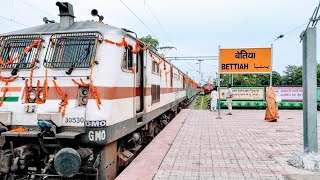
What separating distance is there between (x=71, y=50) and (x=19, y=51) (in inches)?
41.2

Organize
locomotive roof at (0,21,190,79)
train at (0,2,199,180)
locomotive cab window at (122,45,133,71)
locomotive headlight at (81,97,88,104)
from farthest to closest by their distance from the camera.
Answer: locomotive cab window at (122,45,133,71)
locomotive roof at (0,21,190,79)
locomotive headlight at (81,97,88,104)
train at (0,2,199,180)

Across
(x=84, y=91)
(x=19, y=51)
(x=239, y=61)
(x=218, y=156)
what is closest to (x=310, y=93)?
(x=218, y=156)

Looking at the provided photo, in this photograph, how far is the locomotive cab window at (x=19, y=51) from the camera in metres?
6.01

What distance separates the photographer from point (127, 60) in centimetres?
657

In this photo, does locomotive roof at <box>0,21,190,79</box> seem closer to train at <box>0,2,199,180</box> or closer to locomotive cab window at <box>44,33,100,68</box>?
train at <box>0,2,199,180</box>

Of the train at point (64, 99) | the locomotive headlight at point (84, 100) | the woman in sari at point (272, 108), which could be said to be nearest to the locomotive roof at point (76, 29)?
the train at point (64, 99)

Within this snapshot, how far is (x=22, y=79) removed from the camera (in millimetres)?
5859

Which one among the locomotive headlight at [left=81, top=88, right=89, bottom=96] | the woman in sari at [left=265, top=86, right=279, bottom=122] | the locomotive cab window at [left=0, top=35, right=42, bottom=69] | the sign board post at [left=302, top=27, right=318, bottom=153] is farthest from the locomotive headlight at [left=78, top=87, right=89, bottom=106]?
the woman in sari at [left=265, top=86, right=279, bottom=122]

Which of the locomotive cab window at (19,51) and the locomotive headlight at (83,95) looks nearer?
the locomotive headlight at (83,95)

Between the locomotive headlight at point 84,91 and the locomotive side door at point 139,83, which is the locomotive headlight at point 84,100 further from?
the locomotive side door at point 139,83

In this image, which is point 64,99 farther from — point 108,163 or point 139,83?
point 139,83

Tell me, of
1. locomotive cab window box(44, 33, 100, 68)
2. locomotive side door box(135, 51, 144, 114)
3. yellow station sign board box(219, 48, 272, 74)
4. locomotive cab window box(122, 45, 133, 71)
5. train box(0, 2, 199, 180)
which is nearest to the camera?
train box(0, 2, 199, 180)

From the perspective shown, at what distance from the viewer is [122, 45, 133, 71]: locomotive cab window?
634 cm

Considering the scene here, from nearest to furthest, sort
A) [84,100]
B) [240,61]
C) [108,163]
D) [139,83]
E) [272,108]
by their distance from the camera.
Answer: [84,100], [108,163], [139,83], [272,108], [240,61]
